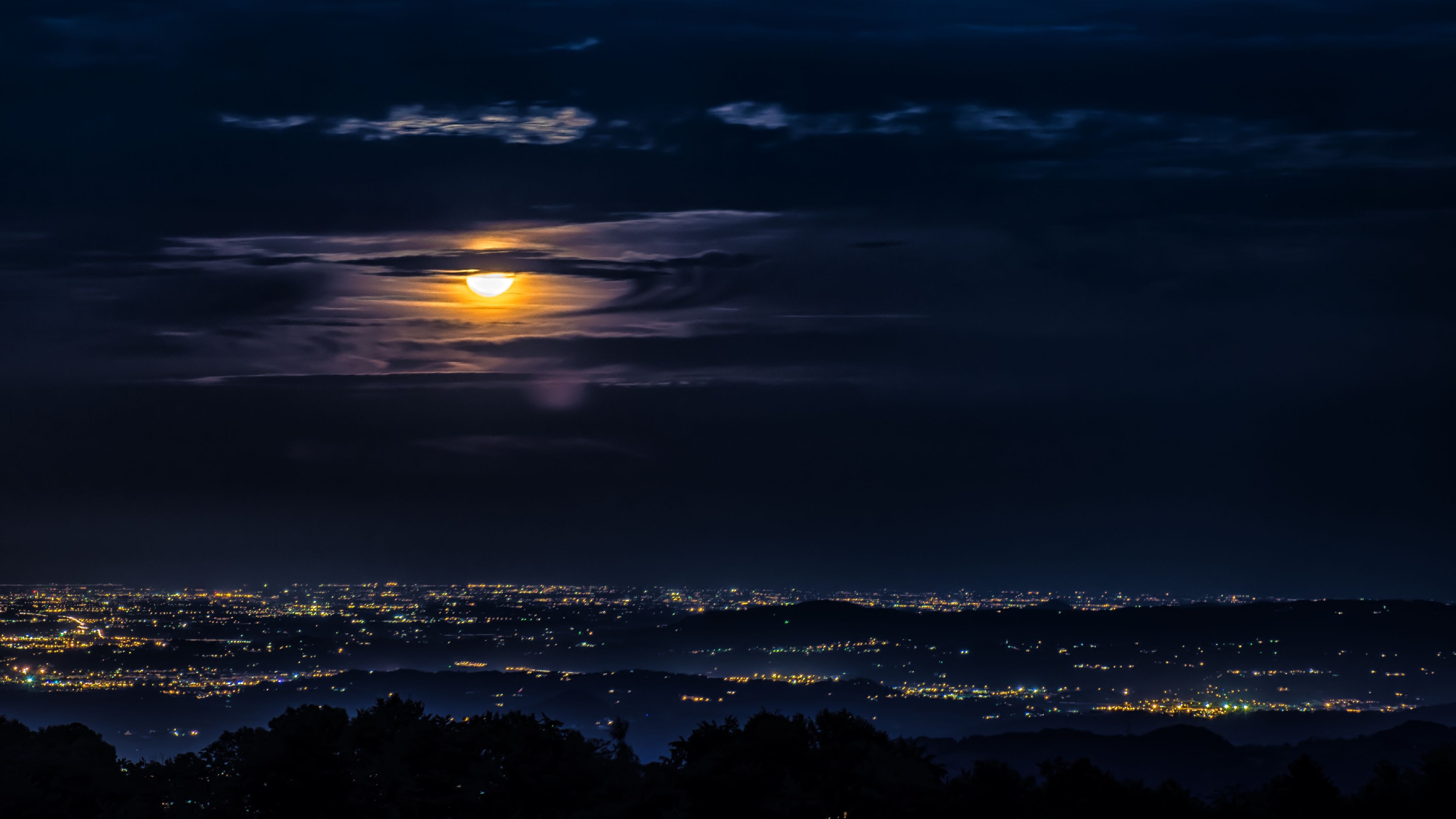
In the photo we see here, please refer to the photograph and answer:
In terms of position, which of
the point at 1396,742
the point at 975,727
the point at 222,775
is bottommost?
the point at 975,727

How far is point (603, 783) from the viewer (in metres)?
32.8

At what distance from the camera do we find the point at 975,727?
187125mm

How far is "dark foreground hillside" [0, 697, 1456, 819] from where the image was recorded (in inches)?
1266

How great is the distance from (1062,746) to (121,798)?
132 metres

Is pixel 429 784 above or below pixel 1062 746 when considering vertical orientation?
above

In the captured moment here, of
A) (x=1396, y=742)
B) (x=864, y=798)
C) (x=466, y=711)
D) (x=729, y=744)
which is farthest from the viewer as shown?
(x=466, y=711)

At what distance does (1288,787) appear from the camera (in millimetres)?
33125

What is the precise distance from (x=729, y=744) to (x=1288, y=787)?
13.2 metres

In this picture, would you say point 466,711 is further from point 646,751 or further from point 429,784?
point 429,784

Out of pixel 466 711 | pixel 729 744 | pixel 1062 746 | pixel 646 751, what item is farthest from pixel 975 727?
pixel 729 744

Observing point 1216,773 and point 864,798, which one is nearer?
point 864,798

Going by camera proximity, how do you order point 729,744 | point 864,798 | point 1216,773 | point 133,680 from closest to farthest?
point 864,798, point 729,744, point 1216,773, point 133,680

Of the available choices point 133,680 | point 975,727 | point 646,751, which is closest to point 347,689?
point 133,680

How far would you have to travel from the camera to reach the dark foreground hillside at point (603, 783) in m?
32.2
